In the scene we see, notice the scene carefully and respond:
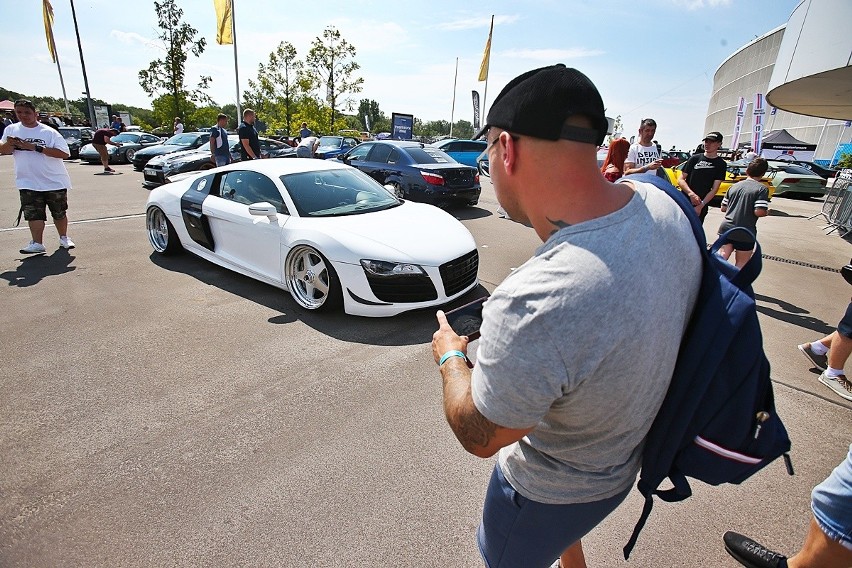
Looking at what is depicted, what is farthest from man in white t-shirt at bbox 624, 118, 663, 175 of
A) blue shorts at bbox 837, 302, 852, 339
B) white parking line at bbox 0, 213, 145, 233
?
white parking line at bbox 0, 213, 145, 233

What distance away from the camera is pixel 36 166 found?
559 centimetres

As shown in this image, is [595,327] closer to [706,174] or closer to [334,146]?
[706,174]

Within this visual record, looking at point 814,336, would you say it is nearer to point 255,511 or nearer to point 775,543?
point 775,543

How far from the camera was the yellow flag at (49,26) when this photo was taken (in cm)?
2928

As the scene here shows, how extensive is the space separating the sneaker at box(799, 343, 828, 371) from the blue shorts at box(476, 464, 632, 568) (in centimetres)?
376

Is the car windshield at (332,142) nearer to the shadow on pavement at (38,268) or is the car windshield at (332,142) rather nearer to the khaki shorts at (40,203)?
the khaki shorts at (40,203)

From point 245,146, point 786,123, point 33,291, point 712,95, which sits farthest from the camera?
point 712,95

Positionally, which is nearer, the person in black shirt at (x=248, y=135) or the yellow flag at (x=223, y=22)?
the person in black shirt at (x=248, y=135)

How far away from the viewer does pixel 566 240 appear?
0.90m

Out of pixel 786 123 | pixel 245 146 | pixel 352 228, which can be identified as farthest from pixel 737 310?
pixel 786 123

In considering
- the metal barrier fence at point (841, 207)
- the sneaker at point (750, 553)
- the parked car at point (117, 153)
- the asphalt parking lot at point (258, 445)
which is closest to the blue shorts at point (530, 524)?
the asphalt parking lot at point (258, 445)

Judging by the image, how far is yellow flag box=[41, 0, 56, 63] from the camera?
2928 cm

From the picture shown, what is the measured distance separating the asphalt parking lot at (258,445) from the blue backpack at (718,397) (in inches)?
45.7

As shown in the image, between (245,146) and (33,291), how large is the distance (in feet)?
19.7
